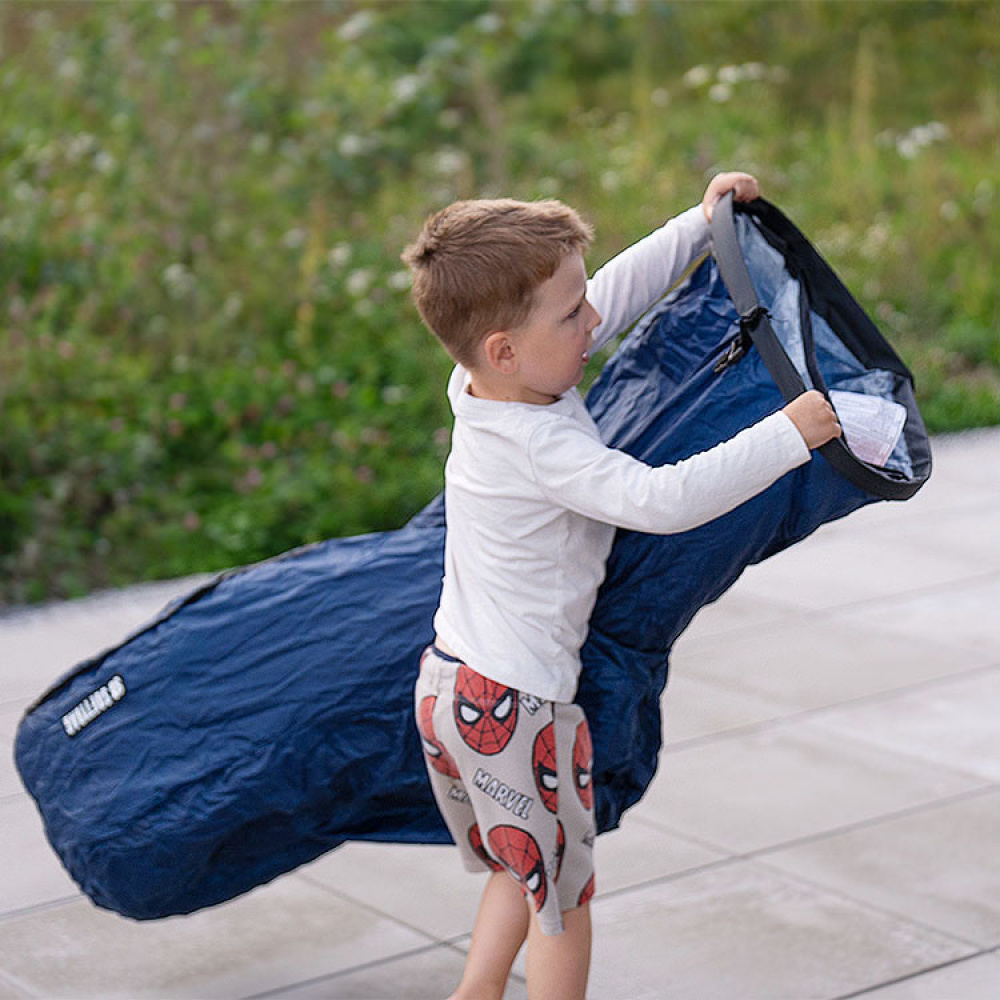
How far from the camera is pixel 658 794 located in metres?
4.14

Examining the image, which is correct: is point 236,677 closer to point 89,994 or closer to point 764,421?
point 89,994

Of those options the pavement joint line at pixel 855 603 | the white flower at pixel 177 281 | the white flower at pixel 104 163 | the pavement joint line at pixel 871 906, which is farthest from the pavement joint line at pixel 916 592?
the white flower at pixel 104 163

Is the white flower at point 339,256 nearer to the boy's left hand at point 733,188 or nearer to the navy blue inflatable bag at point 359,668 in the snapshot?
the navy blue inflatable bag at point 359,668

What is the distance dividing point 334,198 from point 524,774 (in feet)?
22.5

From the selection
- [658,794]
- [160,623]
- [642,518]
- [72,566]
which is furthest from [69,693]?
[72,566]

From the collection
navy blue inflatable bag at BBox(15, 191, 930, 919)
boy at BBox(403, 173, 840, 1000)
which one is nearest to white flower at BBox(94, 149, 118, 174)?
navy blue inflatable bag at BBox(15, 191, 930, 919)

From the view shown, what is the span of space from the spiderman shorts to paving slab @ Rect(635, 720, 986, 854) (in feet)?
3.67

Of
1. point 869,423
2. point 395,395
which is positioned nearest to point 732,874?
point 869,423

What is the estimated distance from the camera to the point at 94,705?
304cm

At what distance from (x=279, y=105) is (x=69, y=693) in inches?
281

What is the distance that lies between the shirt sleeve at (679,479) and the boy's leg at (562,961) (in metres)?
0.70

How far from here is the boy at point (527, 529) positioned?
2555 mm

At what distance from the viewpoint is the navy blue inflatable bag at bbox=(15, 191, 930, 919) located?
114 inches

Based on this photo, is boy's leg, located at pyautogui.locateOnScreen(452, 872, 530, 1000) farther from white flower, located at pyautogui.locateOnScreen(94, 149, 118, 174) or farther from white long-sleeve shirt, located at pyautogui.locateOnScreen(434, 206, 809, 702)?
white flower, located at pyautogui.locateOnScreen(94, 149, 118, 174)
